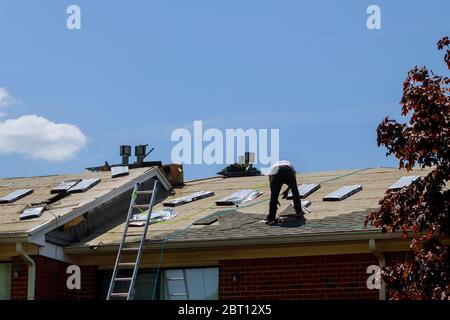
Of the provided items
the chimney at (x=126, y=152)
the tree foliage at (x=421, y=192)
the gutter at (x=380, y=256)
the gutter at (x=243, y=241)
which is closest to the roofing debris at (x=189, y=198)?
the gutter at (x=243, y=241)

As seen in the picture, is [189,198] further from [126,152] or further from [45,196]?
[126,152]

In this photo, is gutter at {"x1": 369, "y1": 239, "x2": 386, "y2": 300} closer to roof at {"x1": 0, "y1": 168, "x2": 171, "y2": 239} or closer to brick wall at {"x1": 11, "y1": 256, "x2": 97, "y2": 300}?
→ brick wall at {"x1": 11, "y1": 256, "x2": 97, "y2": 300}

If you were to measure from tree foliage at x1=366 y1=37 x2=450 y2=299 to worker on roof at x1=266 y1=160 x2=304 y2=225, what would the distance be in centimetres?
357

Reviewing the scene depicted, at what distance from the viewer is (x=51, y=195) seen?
17406 millimetres

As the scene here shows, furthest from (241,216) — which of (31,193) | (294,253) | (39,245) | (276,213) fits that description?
(31,193)

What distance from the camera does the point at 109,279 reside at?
623 inches

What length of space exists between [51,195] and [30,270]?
8.99 ft

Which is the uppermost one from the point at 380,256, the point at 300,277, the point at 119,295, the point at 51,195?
the point at 51,195

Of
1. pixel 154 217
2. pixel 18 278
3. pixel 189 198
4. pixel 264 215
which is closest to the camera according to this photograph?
pixel 18 278

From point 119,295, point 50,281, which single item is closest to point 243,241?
point 119,295

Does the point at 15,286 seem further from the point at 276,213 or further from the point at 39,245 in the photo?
the point at 276,213

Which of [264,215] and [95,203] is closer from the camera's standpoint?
[264,215]

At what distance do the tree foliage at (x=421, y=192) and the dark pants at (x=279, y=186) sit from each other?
141 inches
